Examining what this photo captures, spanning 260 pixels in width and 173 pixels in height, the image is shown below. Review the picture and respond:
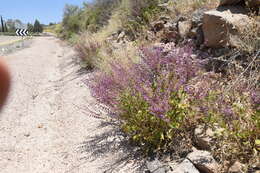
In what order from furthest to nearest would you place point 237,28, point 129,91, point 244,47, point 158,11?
point 158,11, point 237,28, point 244,47, point 129,91

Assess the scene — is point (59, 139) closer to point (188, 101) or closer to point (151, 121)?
point (151, 121)

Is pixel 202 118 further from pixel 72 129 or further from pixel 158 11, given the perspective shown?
pixel 158 11

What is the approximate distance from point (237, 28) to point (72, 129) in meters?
3.47

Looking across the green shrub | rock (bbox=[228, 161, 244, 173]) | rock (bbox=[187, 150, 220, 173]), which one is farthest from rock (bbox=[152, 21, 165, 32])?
rock (bbox=[228, 161, 244, 173])

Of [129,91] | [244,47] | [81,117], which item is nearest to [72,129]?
[81,117]

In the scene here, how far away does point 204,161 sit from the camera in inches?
123

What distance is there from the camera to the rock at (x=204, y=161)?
3.05 meters

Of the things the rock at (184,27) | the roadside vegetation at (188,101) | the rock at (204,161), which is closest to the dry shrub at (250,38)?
the roadside vegetation at (188,101)

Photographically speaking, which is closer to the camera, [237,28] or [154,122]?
[154,122]

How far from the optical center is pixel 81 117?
608 cm

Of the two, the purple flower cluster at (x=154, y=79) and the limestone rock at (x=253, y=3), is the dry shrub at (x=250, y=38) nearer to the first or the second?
the limestone rock at (x=253, y=3)

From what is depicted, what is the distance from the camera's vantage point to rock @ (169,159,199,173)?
10.1ft

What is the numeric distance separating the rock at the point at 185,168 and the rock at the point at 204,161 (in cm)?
7

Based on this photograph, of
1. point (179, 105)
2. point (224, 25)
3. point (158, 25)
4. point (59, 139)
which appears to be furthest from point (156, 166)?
point (158, 25)
